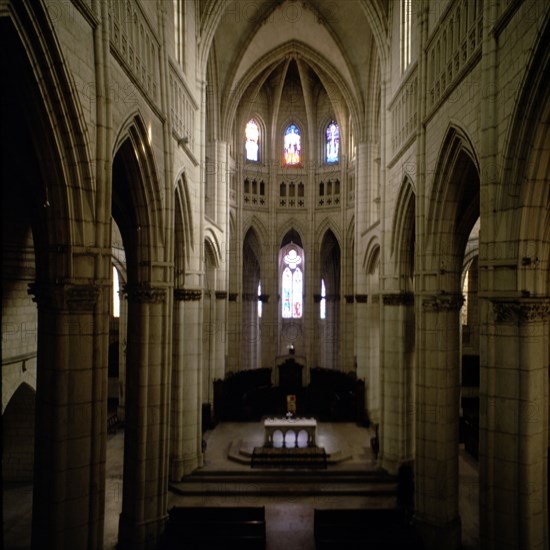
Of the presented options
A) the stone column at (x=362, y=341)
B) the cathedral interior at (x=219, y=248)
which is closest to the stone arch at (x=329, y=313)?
the stone column at (x=362, y=341)

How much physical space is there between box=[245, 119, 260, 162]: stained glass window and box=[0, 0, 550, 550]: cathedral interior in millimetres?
4829

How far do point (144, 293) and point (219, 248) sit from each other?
11282mm

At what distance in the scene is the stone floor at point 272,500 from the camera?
38.4 feet

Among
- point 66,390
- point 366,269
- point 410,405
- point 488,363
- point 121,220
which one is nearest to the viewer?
point 66,390

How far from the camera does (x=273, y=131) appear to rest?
28062 mm

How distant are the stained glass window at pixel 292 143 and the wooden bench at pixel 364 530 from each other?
2124cm

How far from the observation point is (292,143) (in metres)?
28.7

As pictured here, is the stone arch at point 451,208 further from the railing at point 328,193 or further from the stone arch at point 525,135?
the railing at point 328,193

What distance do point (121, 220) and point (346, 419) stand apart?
14.5m

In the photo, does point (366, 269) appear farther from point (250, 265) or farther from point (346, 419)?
point (250, 265)

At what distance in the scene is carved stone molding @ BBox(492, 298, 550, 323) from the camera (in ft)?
22.6

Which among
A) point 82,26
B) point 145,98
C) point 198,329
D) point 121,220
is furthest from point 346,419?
point 82,26

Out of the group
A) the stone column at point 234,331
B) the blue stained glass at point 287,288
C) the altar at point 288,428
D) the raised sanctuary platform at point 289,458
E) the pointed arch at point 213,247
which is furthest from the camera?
the blue stained glass at point 287,288

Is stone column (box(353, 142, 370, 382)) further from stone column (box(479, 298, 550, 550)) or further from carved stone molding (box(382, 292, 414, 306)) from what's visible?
stone column (box(479, 298, 550, 550))
